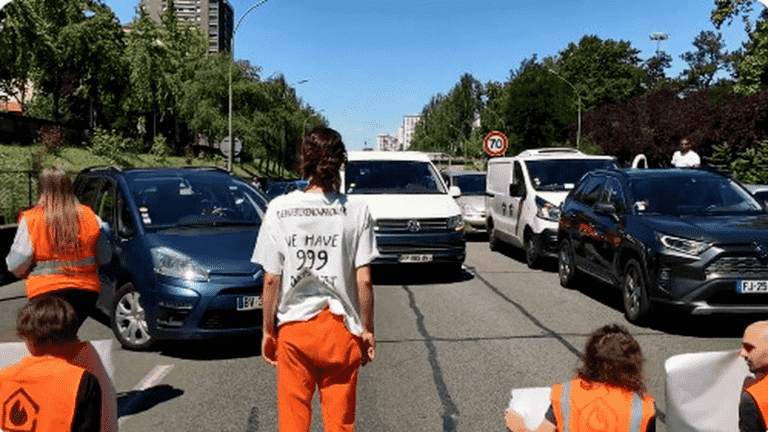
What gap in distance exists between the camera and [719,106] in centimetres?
3769

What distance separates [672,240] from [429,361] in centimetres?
298

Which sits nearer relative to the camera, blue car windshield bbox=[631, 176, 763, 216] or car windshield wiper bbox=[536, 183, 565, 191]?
blue car windshield bbox=[631, 176, 763, 216]

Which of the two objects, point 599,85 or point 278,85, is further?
point 599,85

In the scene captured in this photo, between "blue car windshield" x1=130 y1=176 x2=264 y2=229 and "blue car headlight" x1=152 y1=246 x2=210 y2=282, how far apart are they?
616 mm

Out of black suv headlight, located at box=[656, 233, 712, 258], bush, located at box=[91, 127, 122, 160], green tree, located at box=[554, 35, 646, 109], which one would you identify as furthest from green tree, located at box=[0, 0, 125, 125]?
green tree, located at box=[554, 35, 646, 109]

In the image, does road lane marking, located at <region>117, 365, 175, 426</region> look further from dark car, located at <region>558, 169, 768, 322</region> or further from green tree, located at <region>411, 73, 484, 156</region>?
green tree, located at <region>411, 73, 484, 156</region>

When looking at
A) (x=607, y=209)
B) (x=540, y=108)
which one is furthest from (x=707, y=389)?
(x=540, y=108)

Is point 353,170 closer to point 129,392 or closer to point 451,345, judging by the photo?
point 451,345

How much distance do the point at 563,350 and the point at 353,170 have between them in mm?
6625

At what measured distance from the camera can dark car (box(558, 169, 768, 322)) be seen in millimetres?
7484

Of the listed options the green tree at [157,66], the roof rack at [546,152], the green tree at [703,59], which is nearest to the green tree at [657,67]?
the green tree at [703,59]

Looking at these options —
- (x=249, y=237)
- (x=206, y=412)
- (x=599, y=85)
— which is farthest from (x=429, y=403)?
(x=599, y=85)

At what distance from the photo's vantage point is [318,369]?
10.2ft

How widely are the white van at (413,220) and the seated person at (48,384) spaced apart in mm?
8148
